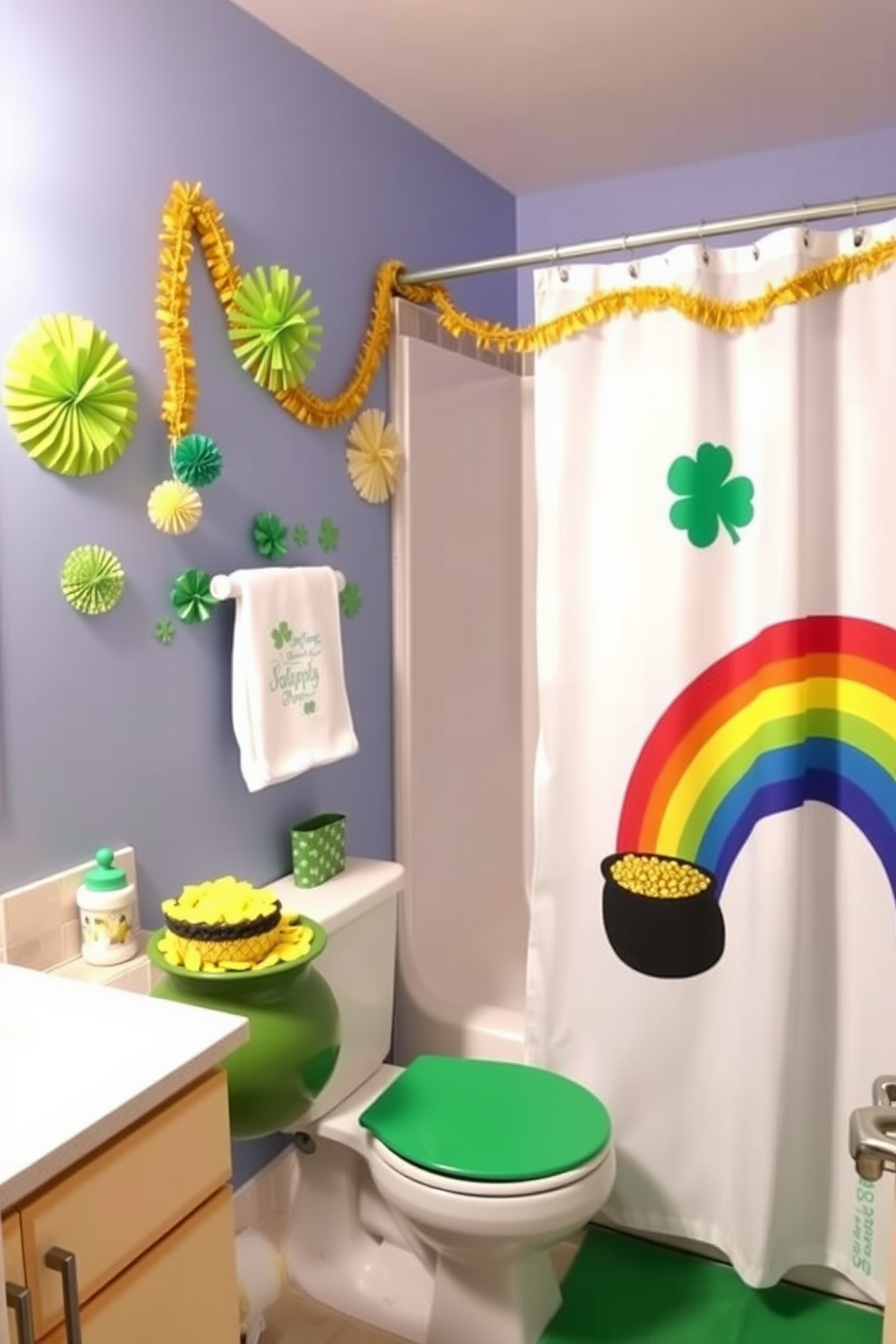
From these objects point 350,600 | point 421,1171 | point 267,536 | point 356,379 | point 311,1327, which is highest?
point 356,379

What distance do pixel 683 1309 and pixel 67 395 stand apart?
1845mm

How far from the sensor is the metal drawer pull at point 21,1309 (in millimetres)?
968

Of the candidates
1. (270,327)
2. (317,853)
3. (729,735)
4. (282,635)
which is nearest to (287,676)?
(282,635)

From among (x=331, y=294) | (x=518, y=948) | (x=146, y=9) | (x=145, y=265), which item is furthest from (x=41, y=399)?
(x=518, y=948)

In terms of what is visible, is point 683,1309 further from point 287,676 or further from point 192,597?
point 192,597

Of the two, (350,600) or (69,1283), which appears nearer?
(69,1283)

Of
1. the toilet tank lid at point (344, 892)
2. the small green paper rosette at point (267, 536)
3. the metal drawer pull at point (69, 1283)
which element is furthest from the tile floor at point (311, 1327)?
the small green paper rosette at point (267, 536)

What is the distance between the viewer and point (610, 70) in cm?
216

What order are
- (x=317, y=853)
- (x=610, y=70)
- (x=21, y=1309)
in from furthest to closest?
(x=610, y=70), (x=317, y=853), (x=21, y=1309)

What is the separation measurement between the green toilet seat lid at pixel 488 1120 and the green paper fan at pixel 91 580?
950mm

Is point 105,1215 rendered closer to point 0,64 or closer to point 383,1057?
point 383,1057

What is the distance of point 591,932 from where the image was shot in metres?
2.12

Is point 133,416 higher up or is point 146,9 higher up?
point 146,9

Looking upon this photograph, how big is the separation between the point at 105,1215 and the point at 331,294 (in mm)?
1676
